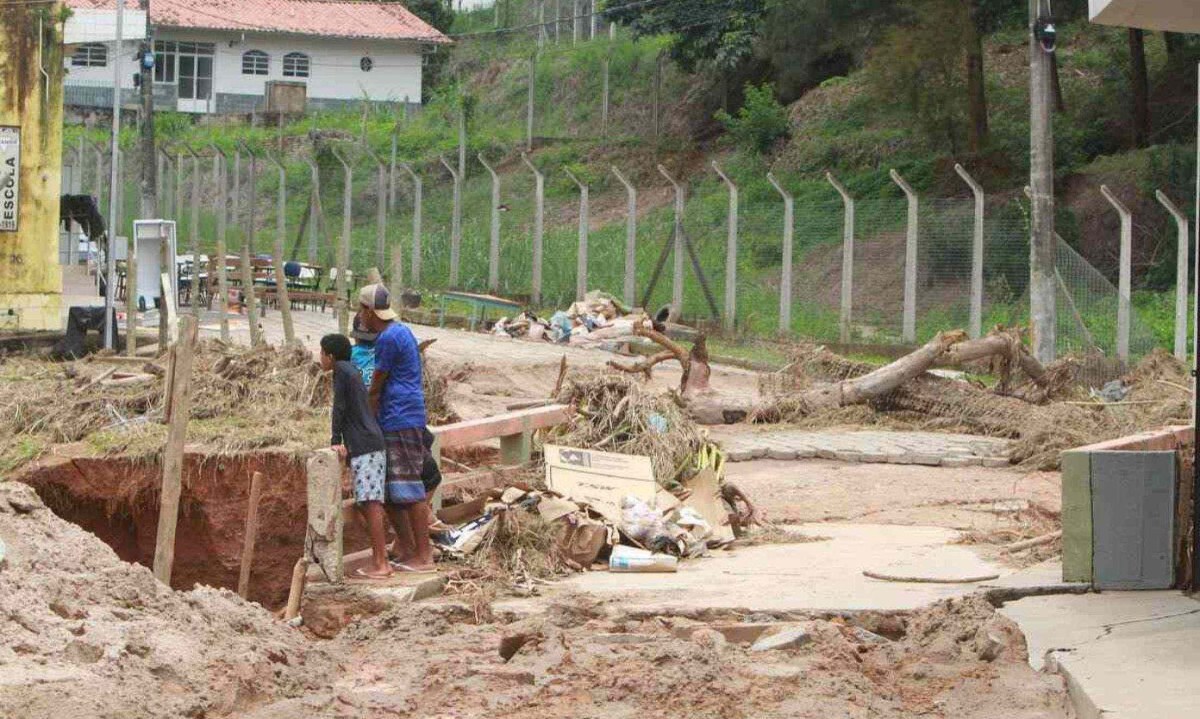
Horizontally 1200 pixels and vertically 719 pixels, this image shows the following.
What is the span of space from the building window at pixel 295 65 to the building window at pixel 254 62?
61 cm

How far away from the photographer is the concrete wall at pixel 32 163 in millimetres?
23578

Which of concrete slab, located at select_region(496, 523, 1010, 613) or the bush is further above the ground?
the bush

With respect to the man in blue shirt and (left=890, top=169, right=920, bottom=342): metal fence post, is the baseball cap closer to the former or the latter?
the man in blue shirt

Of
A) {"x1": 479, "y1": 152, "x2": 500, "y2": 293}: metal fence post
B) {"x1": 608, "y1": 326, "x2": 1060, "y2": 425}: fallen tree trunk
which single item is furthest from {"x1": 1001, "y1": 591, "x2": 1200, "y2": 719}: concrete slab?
{"x1": 479, "y1": 152, "x2": 500, "y2": 293}: metal fence post

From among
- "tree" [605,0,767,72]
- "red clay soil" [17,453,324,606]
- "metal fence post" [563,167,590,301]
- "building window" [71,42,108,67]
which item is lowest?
"red clay soil" [17,453,324,606]

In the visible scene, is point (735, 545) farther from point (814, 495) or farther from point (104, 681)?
point (104, 681)

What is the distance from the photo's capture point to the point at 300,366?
51.5 feet

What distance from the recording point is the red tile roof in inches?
2285

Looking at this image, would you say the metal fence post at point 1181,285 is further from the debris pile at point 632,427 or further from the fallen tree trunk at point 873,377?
the debris pile at point 632,427

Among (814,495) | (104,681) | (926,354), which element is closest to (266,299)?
(926,354)

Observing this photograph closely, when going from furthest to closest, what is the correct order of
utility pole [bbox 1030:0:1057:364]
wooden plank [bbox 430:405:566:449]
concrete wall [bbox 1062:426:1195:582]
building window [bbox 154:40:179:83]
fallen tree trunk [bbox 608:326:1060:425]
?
1. building window [bbox 154:40:179:83]
2. utility pole [bbox 1030:0:1057:364]
3. fallen tree trunk [bbox 608:326:1060:425]
4. wooden plank [bbox 430:405:566:449]
5. concrete wall [bbox 1062:426:1195:582]

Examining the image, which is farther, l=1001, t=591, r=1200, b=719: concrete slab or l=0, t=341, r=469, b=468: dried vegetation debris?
l=0, t=341, r=469, b=468: dried vegetation debris

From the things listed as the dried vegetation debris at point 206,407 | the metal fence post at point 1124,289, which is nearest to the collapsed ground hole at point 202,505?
the dried vegetation debris at point 206,407

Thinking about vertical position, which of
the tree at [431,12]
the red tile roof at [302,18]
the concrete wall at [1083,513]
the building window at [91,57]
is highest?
the tree at [431,12]
